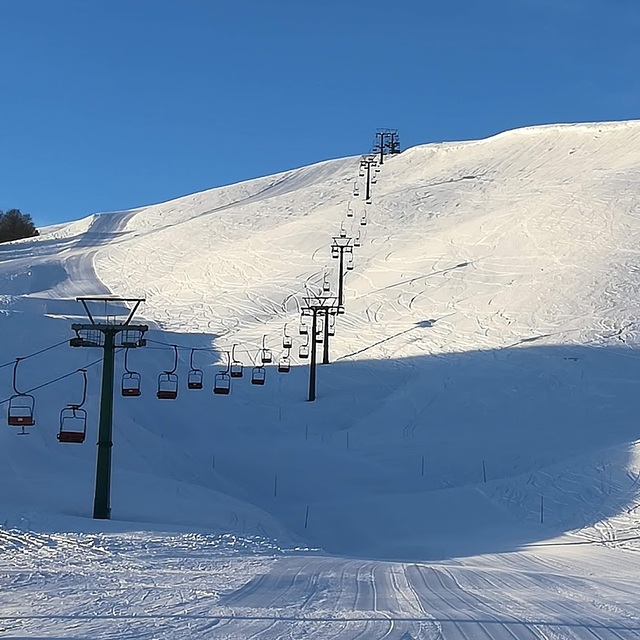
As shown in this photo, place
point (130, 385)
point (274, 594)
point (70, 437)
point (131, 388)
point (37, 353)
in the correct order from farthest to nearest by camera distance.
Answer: point (130, 385) → point (37, 353) → point (131, 388) → point (70, 437) → point (274, 594)

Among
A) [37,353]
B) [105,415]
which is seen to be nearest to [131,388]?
[105,415]

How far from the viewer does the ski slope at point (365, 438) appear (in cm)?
862

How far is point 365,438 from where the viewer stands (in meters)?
27.0

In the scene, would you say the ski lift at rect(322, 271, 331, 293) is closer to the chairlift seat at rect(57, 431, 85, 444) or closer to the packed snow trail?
the chairlift seat at rect(57, 431, 85, 444)

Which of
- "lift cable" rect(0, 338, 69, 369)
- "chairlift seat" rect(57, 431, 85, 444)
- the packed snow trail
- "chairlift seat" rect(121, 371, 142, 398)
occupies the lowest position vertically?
the packed snow trail

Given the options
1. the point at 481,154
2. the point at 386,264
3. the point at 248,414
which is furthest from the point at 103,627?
the point at 481,154

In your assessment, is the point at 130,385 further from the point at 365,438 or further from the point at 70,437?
the point at 70,437

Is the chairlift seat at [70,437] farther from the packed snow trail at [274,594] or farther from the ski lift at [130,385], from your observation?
the packed snow trail at [274,594]

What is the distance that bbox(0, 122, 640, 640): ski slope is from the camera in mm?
8617

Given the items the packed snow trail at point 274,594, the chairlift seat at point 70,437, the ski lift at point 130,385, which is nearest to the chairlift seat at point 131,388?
the ski lift at point 130,385

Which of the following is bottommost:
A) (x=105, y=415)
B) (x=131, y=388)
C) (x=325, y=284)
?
(x=105, y=415)

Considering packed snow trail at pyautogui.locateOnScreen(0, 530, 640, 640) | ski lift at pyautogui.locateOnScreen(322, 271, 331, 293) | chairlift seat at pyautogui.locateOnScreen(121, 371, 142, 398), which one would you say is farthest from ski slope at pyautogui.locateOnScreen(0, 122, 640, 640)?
chairlift seat at pyautogui.locateOnScreen(121, 371, 142, 398)

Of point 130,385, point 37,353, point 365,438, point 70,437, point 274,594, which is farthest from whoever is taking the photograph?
point 130,385

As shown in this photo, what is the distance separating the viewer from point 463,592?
9453mm
